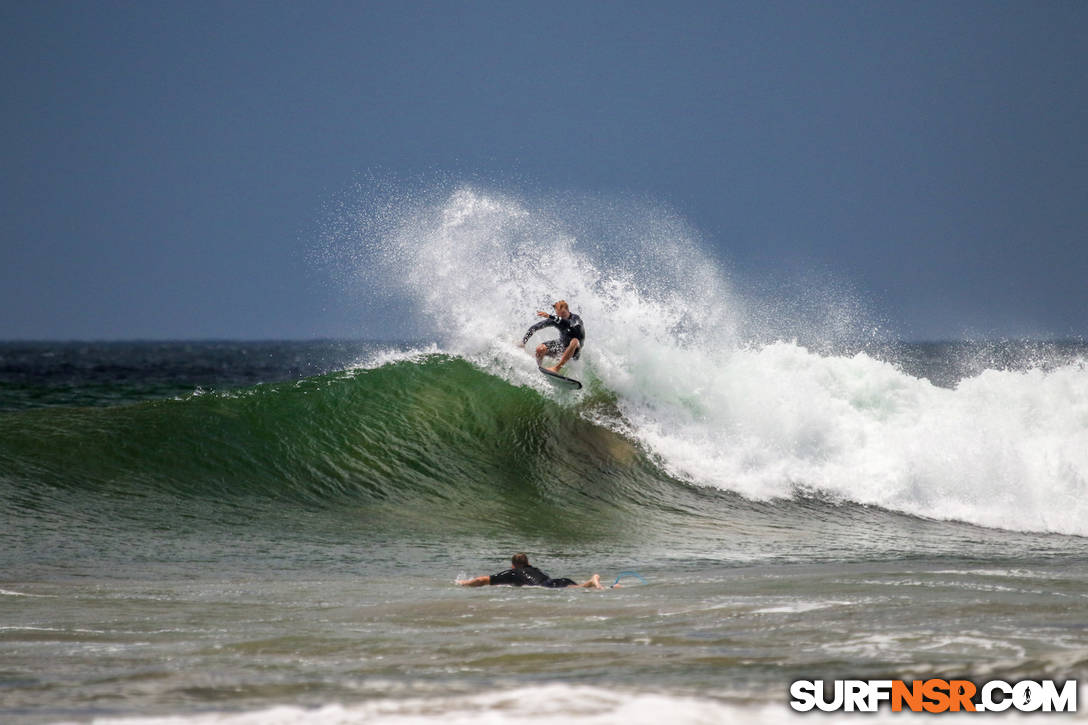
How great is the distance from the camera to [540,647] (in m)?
6.70

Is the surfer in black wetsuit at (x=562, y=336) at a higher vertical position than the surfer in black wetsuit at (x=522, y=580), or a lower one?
higher

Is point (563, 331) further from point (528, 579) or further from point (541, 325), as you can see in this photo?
point (528, 579)

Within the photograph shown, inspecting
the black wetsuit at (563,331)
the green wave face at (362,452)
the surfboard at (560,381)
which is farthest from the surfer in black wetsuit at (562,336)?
the green wave face at (362,452)

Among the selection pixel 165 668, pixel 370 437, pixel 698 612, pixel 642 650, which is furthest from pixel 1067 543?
pixel 165 668

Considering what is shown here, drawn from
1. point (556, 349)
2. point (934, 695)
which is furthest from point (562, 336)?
point (934, 695)

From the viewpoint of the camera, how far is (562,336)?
17062 millimetres

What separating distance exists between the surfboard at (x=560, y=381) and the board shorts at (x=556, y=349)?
0.96ft

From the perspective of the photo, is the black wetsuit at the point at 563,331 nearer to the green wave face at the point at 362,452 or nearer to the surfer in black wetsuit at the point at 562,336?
the surfer in black wetsuit at the point at 562,336

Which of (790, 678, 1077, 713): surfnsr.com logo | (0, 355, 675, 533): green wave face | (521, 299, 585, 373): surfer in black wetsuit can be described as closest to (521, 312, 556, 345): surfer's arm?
(521, 299, 585, 373): surfer in black wetsuit

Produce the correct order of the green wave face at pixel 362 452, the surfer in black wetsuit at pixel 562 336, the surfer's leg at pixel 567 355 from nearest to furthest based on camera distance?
the green wave face at pixel 362 452 → the surfer in black wetsuit at pixel 562 336 → the surfer's leg at pixel 567 355

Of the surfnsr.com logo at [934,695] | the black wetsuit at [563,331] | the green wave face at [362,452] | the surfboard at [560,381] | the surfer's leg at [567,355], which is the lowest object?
the surfnsr.com logo at [934,695]

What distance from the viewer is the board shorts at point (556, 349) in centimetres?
1717

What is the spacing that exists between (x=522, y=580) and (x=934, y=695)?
181 inches

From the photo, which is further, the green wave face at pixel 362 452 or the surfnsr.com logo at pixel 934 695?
the green wave face at pixel 362 452
